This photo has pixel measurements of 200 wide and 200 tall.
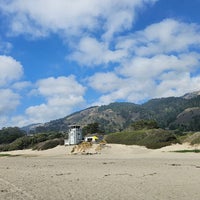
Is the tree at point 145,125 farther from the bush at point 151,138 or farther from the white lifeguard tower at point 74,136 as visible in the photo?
the bush at point 151,138

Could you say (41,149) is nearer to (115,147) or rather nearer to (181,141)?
(115,147)

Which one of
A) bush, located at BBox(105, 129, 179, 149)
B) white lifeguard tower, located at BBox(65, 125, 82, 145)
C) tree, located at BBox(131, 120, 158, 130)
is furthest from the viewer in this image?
tree, located at BBox(131, 120, 158, 130)

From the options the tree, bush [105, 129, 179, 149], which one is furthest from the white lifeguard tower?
the tree

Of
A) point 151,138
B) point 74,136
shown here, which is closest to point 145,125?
point 74,136

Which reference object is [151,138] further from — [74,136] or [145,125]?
[145,125]

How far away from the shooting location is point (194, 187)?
1489 cm

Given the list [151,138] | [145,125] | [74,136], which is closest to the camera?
[151,138]

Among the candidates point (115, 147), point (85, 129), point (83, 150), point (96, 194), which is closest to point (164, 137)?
point (115, 147)

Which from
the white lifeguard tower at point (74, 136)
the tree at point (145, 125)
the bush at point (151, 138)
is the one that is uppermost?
the tree at point (145, 125)

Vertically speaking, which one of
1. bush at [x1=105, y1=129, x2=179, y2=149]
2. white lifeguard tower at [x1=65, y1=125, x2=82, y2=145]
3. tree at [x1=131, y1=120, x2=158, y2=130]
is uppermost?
tree at [x1=131, y1=120, x2=158, y2=130]

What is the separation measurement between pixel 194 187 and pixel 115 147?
1772 inches

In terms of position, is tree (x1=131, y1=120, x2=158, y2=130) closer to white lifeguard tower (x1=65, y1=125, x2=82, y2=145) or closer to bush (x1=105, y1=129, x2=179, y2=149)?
white lifeguard tower (x1=65, y1=125, x2=82, y2=145)

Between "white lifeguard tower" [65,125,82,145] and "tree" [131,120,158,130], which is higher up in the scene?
"tree" [131,120,158,130]

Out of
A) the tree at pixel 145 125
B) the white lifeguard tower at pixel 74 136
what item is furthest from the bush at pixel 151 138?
the tree at pixel 145 125
